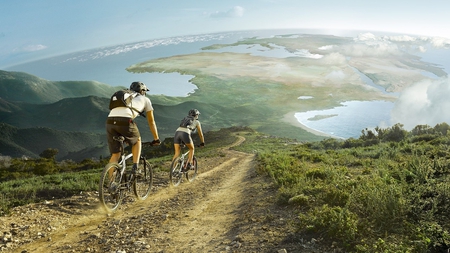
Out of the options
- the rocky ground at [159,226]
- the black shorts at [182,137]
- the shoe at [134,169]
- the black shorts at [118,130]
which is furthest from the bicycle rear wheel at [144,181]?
the black shorts at [182,137]

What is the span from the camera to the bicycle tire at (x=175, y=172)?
11523mm

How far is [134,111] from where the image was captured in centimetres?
724

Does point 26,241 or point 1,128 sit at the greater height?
point 26,241

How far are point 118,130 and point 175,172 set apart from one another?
497 centimetres

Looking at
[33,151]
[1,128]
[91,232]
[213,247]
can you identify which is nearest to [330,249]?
[213,247]

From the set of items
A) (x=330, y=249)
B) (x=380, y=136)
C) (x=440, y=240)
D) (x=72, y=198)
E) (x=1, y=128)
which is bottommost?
(x=1, y=128)

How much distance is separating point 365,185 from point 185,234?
13.8ft

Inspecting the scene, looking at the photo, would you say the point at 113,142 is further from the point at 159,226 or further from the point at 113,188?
the point at 159,226

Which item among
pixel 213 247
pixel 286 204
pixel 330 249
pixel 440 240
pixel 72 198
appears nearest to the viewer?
pixel 440 240

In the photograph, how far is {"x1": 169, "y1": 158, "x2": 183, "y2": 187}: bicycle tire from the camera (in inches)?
454

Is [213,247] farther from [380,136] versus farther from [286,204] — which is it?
[380,136]

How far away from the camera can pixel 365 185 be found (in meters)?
6.34

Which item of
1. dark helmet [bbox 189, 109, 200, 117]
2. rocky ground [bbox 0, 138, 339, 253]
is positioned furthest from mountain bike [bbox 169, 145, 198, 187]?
rocky ground [bbox 0, 138, 339, 253]

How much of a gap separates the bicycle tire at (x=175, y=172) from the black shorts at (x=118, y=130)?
13.8 feet
